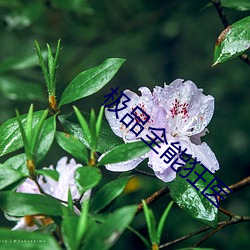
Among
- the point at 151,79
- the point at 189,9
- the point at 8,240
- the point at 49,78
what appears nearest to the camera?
the point at 8,240

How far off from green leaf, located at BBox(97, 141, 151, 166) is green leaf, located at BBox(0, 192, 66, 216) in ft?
0.28

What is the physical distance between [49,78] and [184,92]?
0.24 meters

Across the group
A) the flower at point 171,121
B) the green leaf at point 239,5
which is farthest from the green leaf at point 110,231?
the green leaf at point 239,5

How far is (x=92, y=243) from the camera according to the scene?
2.52 feet

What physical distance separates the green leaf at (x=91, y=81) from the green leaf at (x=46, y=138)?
4.8 inches

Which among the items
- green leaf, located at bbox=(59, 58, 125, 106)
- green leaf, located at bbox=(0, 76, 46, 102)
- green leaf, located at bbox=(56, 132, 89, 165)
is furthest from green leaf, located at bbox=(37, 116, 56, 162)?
green leaf, located at bbox=(0, 76, 46, 102)

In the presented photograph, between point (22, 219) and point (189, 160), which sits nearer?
point (189, 160)

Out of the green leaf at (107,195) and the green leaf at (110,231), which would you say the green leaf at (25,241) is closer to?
the green leaf at (110,231)

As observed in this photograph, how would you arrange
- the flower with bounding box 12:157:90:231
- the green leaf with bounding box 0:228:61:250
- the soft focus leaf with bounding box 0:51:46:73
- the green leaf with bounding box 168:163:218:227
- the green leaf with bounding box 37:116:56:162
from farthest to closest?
→ the soft focus leaf with bounding box 0:51:46:73, the flower with bounding box 12:157:90:231, the green leaf with bounding box 168:163:218:227, the green leaf with bounding box 37:116:56:162, the green leaf with bounding box 0:228:61:250

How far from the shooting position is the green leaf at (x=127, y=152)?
90 cm

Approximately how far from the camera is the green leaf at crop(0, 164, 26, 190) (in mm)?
952

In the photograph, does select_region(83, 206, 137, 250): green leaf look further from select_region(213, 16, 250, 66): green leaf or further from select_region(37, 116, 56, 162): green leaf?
select_region(213, 16, 250, 66): green leaf

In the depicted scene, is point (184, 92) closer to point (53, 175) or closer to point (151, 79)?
point (53, 175)

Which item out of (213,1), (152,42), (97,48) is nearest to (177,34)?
(152,42)
